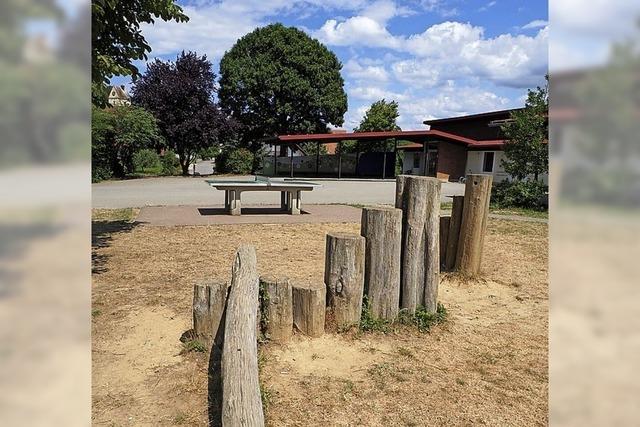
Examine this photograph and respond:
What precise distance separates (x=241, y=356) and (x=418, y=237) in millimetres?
1824

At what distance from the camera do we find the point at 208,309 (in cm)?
342

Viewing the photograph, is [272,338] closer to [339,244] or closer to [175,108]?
[339,244]

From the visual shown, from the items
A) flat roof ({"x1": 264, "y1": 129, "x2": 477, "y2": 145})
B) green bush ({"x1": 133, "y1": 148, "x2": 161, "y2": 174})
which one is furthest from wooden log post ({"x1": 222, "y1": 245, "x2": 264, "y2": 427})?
green bush ({"x1": 133, "y1": 148, "x2": 161, "y2": 174})

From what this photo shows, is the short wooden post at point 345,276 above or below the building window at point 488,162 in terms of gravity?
below

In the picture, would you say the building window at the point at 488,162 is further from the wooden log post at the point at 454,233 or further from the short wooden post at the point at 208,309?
the short wooden post at the point at 208,309

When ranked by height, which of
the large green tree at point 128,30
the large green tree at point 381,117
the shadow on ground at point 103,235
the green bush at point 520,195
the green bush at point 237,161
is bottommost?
the shadow on ground at point 103,235

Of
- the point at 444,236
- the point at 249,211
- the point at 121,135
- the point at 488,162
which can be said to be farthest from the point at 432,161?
the point at 444,236

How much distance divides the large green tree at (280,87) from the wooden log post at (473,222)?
30.7 metres

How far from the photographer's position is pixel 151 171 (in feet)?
98.3

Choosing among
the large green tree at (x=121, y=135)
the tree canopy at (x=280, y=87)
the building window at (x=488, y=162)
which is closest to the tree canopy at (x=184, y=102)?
the large green tree at (x=121, y=135)

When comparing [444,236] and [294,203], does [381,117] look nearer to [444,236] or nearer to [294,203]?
[294,203]

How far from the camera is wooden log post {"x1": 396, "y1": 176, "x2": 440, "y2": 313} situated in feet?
12.7

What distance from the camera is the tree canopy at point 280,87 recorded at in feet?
115
